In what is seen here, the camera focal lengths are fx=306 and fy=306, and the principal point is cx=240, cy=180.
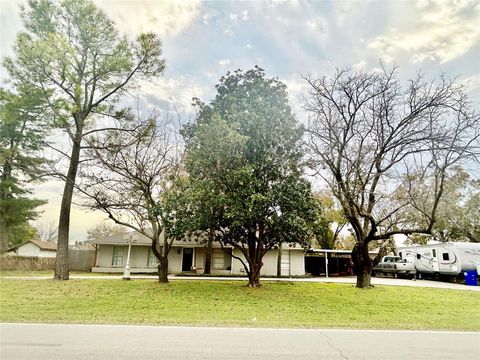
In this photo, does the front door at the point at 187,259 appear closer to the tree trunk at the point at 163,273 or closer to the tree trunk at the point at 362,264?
the tree trunk at the point at 163,273

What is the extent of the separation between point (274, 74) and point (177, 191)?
323 inches

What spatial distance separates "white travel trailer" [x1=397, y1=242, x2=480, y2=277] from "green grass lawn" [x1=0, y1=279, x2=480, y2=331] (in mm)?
8349

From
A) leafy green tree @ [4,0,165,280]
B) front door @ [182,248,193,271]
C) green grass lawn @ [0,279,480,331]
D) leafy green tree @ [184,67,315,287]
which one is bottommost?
green grass lawn @ [0,279,480,331]

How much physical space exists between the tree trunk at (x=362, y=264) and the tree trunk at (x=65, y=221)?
16655 millimetres

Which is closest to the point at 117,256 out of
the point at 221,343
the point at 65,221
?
the point at 65,221

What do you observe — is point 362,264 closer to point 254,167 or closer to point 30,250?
point 254,167

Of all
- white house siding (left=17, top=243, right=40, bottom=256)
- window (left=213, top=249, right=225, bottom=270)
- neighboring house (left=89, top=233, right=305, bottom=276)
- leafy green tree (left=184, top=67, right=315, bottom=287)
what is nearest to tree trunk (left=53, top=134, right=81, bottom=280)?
leafy green tree (left=184, top=67, right=315, bottom=287)

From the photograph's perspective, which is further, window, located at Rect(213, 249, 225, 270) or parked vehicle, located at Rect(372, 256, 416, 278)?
window, located at Rect(213, 249, 225, 270)

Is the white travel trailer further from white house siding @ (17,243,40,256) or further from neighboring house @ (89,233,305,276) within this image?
white house siding @ (17,243,40,256)

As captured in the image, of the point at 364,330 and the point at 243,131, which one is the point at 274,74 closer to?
the point at 243,131

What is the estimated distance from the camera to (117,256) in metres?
26.8

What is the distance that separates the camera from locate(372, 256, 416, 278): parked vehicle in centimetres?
2602

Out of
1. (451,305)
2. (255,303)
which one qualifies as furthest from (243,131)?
(451,305)

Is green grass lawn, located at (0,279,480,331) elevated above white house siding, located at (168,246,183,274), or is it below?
below
